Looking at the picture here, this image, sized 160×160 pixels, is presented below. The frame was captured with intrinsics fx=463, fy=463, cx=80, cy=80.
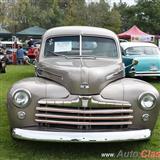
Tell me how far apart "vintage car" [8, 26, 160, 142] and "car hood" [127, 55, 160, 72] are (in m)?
9.39

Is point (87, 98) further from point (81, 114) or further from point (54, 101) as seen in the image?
point (54, 101)

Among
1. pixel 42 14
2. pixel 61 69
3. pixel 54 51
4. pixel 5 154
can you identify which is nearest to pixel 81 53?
pixel 54 51

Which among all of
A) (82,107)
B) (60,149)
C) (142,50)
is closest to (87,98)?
(82,107)

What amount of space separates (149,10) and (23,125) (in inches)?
2602

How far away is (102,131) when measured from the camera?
243 inches

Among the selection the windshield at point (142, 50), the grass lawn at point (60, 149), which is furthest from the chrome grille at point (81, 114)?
the windshield at point (142, 50)

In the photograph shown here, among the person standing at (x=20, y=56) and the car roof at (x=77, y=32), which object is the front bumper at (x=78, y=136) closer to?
the car roof at (x=77, y=32)

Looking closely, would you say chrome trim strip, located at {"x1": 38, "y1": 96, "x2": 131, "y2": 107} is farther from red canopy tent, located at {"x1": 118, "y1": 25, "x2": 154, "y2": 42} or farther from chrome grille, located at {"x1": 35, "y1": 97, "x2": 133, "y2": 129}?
red canopy tent, located at {"x1": 118, "y1": 25, "x2": 154, "y2": 42}

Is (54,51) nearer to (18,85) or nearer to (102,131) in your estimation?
(18,85)

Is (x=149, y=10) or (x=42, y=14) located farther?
(x=42, y=14)

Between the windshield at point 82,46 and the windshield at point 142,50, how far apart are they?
8.89m

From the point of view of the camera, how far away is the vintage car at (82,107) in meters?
6.14

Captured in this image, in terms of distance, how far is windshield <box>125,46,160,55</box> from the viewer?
17.0 m

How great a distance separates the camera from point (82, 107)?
6.20 metres
